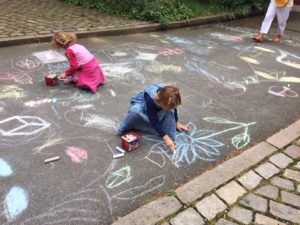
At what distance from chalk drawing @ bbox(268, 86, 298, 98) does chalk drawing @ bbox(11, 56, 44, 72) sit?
3.39 meters

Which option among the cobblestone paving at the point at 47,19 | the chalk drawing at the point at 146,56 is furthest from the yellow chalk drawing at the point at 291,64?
the cobblestone paving at the point at 47,19

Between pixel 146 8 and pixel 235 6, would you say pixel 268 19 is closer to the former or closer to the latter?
pixel 235 6

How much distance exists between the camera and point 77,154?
3375 millimetres

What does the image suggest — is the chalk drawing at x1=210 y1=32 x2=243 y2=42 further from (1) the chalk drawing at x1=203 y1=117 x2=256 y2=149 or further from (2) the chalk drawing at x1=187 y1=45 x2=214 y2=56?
(1) the chalk drawing at x1=203 y1=117 x2=256 y2=149

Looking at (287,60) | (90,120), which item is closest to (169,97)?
(90,120)

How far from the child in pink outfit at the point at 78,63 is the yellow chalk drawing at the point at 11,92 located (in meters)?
0.57

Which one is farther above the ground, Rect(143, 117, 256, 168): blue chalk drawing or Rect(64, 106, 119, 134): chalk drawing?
Rect(64, 106, 119, 134): chalk drawing

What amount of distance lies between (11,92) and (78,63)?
0.90 metres

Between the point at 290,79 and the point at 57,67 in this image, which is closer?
the point at 57,67

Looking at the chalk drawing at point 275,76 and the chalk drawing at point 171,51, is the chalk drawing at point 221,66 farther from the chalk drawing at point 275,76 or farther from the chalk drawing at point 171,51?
the chalk drawing at point 171,51

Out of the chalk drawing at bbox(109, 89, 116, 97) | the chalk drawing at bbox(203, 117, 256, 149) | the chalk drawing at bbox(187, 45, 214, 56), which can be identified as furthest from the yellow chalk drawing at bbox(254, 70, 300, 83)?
the chalk drawing at bbox(109, 89, 116, 97)

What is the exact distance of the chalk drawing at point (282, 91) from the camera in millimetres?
5027

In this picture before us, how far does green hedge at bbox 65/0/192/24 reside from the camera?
310 inches

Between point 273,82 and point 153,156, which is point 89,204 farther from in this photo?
point 273,82
